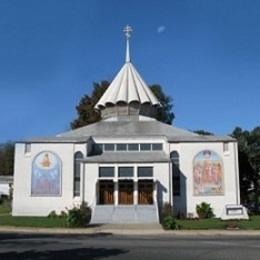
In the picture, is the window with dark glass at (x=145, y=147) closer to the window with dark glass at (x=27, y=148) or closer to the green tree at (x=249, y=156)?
the window with dark glass at (x=27, y=148)

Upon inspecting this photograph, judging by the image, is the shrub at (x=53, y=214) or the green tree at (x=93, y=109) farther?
the green tree at (x=93, y=109)

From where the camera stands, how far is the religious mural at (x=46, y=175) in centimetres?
4084

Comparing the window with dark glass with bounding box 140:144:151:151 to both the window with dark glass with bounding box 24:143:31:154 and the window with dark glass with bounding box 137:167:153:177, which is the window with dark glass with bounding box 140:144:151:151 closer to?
the window with dark glass with bounding box 137:167:153:177

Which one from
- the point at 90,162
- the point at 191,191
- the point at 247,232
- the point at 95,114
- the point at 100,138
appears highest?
the point at 95,114

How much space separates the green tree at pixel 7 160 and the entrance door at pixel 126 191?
2497 inches

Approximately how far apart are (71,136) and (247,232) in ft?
82.3

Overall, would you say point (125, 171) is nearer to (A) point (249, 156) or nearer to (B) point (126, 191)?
(B) point (126, 191)

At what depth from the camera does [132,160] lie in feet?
132

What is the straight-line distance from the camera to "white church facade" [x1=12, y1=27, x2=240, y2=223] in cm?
3997

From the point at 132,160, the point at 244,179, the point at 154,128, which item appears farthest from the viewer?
the point at 244,179

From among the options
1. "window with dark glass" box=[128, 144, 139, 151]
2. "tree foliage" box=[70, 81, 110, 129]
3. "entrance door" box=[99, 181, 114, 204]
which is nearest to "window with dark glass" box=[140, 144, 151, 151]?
"window with dark glass" box=[128, 144, 139, 151]

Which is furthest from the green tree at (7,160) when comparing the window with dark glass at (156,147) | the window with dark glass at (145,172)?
the window with dark glass at (145,172)

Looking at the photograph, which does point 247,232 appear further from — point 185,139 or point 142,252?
point 185,139

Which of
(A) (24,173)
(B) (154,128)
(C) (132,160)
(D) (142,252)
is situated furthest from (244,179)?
(D) (142,252)
